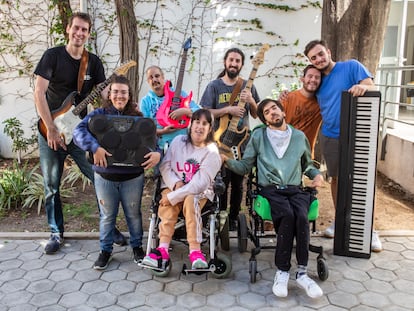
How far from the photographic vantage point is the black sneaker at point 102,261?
3.54 m

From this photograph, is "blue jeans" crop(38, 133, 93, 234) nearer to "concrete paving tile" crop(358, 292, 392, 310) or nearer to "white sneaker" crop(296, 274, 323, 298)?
"white sneaker" crop(296, 274, 323, 298)

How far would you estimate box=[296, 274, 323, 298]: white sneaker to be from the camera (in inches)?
120

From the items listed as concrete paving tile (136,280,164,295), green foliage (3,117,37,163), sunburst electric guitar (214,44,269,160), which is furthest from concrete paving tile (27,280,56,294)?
green foliage (3,117,37,163)

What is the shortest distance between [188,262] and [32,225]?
1908 mm

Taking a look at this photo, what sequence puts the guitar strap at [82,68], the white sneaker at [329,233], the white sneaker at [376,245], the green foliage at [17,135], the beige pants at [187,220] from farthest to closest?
1. the green foliage at [17,135]
2. the white sneaker at [329,233]
3. the white sneaker at [376,245]
4. the guitar strap at [82,68]
5. the beige pants at [187,220]

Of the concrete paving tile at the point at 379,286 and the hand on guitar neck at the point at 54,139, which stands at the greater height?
the hand on guitar neck at the point at 54,139

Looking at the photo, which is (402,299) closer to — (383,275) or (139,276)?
(383,275)

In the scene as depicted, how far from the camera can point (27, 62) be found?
693 cm

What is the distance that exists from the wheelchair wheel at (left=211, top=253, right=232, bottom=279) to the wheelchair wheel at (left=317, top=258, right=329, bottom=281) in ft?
2.25

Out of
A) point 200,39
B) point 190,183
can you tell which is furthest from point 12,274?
point 200,39

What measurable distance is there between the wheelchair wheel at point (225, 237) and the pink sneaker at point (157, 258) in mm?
596

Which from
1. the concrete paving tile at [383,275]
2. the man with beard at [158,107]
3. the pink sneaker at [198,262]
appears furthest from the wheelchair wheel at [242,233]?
the concrete paving tile at [383,275]

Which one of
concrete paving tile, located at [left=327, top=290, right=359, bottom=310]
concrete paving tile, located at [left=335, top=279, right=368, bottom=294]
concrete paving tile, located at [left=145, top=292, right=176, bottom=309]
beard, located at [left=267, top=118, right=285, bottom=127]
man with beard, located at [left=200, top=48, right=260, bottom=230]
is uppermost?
man with beard, located at [left=200, top=48, right=260, bottom=230]

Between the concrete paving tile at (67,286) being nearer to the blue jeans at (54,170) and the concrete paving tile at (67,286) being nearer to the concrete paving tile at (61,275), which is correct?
the concrete paving tile at (61,275)
